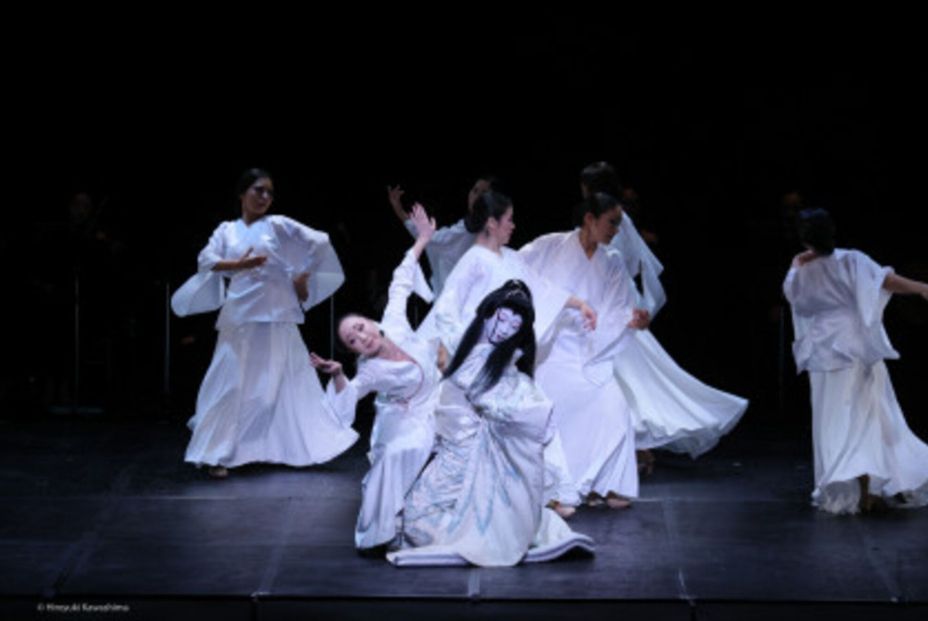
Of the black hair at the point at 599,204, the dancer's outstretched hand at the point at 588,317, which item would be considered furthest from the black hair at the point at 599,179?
the dancer's outstretched hand at the point at 588,317

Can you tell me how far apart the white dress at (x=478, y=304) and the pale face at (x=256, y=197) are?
4.34 ft

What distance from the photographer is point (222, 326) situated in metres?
8.73

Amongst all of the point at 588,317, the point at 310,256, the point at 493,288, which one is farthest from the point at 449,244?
the point at 493,288

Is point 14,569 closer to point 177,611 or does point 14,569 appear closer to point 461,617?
point 177,611

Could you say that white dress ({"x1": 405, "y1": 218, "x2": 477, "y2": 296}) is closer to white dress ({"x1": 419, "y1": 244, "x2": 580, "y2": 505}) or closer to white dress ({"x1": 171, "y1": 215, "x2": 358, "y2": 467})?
white dress ({"x1": 171, "y1": 215, "x2": 358, "y2": 467})

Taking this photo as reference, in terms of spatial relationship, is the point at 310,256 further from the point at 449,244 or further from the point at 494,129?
the point at 494,129

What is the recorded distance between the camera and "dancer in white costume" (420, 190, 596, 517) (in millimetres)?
7449

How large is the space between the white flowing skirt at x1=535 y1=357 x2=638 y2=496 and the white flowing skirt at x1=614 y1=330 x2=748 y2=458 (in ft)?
1.64

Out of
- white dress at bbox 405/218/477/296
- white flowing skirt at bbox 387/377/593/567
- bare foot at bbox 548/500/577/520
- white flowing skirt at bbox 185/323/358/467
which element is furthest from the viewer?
white dress at bbox 405/218/477/296

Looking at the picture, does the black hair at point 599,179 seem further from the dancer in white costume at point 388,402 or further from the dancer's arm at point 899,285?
the dancer in white costume at point 388,402

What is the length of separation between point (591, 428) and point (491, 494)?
131 cm

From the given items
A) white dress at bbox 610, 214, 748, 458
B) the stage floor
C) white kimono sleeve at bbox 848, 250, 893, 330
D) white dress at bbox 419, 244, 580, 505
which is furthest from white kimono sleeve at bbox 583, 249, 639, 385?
white kimono sleeve at bbox 848, 250, 893, 330

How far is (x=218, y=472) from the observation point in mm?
8547

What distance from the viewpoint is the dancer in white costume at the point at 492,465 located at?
6668 mm
